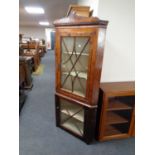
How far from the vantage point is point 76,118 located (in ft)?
7.61

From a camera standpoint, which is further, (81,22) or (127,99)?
(127,99)

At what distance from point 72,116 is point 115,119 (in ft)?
2.06

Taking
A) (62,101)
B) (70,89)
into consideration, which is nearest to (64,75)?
(70,89)

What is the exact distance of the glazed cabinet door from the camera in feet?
6.34

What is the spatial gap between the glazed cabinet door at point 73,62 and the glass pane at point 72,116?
270 mm

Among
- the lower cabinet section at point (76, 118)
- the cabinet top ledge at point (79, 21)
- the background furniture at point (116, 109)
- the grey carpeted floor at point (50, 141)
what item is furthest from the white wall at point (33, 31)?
the background furniture at point (116, 109)

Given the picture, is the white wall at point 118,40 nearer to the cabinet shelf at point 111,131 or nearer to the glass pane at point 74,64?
the glass pane at point 74,64

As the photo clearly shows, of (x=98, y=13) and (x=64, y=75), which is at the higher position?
(x=98, y=13)

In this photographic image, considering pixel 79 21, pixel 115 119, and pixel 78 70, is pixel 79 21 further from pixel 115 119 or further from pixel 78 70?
pixel 115 119

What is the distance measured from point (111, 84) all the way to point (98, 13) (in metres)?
1.01
